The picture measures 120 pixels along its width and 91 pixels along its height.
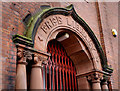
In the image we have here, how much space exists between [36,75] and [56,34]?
5.52 ft

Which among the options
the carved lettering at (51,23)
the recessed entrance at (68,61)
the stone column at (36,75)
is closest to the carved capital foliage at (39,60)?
the stone column at (36,75)

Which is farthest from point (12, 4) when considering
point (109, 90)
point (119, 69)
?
point (119, 69)

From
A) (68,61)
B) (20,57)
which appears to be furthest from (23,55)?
(68,61)

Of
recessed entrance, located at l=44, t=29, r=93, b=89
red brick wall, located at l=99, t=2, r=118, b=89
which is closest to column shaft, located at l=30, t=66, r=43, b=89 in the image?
recessed entrance, located at l=44, t=29, r=93, b=89

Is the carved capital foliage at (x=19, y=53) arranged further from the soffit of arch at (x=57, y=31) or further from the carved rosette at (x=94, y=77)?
the carved rosette at (x=94, y=77)

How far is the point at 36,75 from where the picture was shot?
4.21 meters

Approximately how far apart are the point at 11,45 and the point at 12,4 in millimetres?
1132

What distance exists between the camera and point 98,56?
6.76m

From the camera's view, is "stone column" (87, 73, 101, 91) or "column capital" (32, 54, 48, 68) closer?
"column capital" (32, 54, 48, 68)

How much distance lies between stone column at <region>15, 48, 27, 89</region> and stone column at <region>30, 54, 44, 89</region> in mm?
318

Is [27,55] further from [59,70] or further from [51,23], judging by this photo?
[59,70]

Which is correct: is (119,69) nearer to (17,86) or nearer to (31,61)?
(31,61)

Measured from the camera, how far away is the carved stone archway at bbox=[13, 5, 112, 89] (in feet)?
14.3

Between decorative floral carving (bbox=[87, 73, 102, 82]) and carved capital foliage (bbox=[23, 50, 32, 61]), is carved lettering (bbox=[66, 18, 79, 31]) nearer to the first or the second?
decorative floral carving (bbox=[87, 73, 102, 82])
